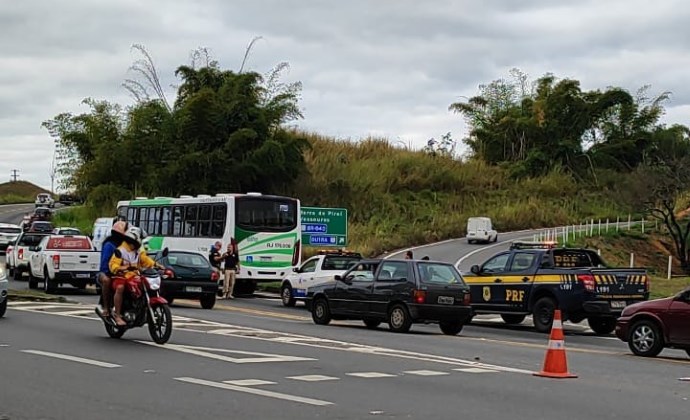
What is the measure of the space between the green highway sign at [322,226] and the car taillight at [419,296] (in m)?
17.8

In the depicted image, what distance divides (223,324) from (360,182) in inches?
1794

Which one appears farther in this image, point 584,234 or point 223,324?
Answer: point 584,234

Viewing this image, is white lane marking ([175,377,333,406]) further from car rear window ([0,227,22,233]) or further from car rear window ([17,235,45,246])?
car rear window ([0,227,22,233])

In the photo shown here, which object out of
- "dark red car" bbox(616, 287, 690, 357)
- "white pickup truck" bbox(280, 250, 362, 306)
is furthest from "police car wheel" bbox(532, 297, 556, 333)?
"white pickup truck" bbox(280, 250, 362, 306)

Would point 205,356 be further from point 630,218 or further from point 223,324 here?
point 630,218

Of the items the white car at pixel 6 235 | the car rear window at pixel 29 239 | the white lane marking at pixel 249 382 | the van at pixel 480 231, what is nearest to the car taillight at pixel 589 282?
the white lane marking at pixel 249 382

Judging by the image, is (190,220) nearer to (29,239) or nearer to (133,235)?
(29,239)

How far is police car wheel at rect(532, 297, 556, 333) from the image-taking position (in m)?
22.2

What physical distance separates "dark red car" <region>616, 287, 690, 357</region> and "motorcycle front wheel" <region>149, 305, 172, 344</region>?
7.64 m

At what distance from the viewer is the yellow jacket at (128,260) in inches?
614

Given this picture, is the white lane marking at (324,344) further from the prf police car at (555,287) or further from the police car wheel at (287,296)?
the police car wheel at (287,296)

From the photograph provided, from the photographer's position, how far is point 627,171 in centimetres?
8112

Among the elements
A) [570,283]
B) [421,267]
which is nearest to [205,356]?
[421,267]

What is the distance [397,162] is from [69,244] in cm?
4427
